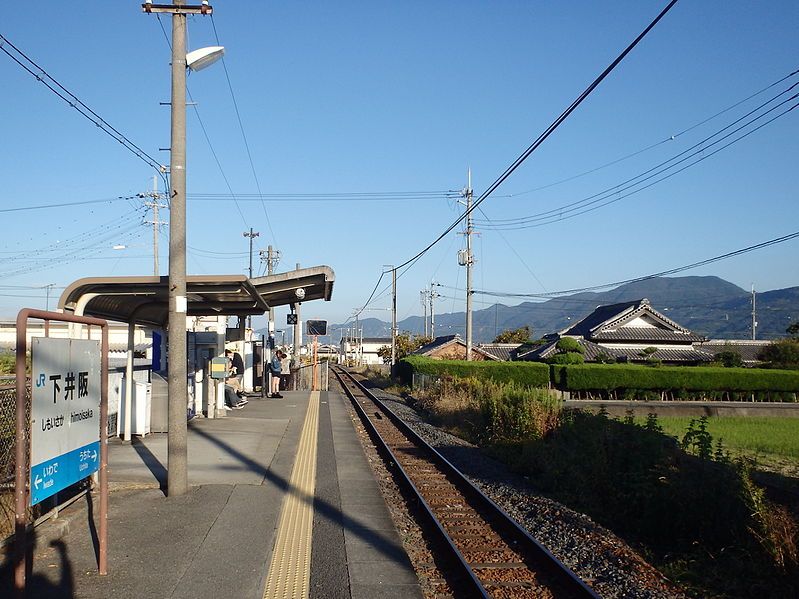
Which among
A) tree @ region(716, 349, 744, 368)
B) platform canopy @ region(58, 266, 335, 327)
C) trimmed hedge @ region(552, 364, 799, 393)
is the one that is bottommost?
trimmed hedge @ region(552, 364, 799, 393)

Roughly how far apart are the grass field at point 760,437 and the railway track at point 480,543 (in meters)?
5.70

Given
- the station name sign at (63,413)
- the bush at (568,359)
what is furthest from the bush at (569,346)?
the station name sign at (63,413)

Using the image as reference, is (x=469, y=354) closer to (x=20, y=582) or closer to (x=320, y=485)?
(x=320, y=485)

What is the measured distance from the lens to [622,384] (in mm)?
37000

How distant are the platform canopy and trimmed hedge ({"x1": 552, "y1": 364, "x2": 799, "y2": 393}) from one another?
2023 cm

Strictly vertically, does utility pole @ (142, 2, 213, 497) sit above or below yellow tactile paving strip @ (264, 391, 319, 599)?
above

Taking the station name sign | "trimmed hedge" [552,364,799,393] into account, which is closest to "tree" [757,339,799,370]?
"trimmed hedge" [552,364,799,393]

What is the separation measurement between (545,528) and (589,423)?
4.70 meters

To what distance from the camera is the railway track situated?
6.60 meters

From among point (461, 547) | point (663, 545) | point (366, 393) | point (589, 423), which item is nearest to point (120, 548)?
point (461, 547)

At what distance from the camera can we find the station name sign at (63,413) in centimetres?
535

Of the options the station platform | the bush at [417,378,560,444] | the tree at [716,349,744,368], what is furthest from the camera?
the tree at [716,349,744,368]

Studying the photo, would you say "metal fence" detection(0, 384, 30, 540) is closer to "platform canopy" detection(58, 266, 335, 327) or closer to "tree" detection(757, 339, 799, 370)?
"platform canopy" detection(58, 266, 335, 327)

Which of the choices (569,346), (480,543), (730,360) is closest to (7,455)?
(480,543)
